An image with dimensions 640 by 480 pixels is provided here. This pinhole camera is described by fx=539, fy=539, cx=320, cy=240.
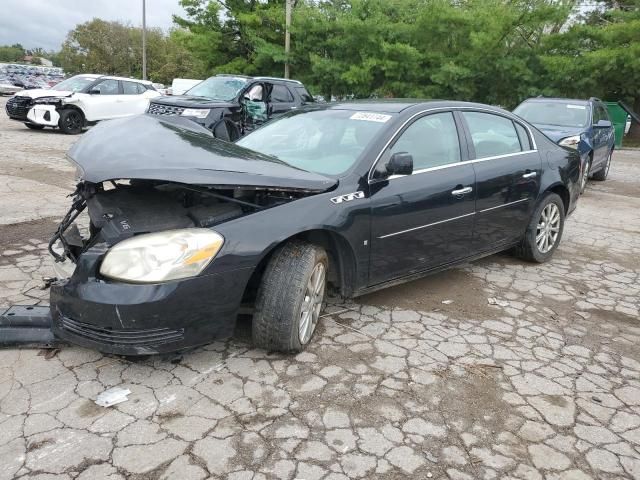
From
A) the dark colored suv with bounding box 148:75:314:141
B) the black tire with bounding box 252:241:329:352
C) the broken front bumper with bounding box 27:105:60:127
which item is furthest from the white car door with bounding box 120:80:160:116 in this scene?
the black tire with bounding box 252:241:329:352

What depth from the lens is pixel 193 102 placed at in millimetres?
10375

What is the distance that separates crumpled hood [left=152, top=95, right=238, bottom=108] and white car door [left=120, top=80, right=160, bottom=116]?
554cm

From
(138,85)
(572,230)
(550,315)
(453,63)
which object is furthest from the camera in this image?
(453,63)

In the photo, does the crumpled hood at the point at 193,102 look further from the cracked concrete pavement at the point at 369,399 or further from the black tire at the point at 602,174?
the black tire at the point at 602,174

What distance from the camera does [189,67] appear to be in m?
54.7

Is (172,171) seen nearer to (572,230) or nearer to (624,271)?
(624,271)

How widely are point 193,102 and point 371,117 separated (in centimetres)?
712

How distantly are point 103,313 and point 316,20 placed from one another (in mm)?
21710

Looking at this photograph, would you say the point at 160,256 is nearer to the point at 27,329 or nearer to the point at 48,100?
the point at 27,329

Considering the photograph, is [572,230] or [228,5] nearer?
[572,230]

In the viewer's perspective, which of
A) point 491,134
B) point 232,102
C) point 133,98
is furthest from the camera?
point 133,98

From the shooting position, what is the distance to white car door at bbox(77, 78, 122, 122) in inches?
583

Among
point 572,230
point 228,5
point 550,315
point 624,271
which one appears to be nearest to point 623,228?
point 572,230

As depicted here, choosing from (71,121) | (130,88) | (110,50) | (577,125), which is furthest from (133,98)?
(110,50)
